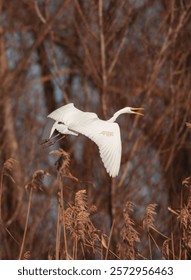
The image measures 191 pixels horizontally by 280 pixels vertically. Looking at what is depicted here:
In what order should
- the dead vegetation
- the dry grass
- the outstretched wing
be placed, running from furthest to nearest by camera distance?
the dead vegetation
the dry grass
the outstretched wing

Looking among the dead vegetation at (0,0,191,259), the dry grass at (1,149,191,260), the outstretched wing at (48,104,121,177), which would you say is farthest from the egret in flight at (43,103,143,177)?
the dead vegetation at (0,0,191,259)

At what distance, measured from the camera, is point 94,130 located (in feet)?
9.34

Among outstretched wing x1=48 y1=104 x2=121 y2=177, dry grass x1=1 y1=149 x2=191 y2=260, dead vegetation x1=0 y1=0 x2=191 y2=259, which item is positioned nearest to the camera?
outstretched wing x1=48 y1=104 x2=121 y2=177

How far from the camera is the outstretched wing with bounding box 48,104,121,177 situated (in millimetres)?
2785

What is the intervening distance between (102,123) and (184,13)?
4394 mm

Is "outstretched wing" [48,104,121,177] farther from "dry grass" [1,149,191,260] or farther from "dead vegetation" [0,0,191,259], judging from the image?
"dead vegetation" [0,0,191,259]

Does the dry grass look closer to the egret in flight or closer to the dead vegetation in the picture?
the egret in flight

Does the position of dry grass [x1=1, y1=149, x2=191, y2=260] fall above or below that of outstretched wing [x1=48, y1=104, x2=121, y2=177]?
below

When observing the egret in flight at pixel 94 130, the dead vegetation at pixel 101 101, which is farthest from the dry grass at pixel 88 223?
the dead vegetation at pixel 101 101

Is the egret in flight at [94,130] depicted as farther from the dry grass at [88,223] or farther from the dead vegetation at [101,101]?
the dead vegetation at [101,101]

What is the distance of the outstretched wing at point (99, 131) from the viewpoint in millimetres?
2785

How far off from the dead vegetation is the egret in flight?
365 cm

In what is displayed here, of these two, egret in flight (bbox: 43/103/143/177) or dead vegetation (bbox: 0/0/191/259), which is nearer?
egret in flight (bbox: 43/103/143/177)

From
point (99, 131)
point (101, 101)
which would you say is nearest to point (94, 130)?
point (99, 131)
